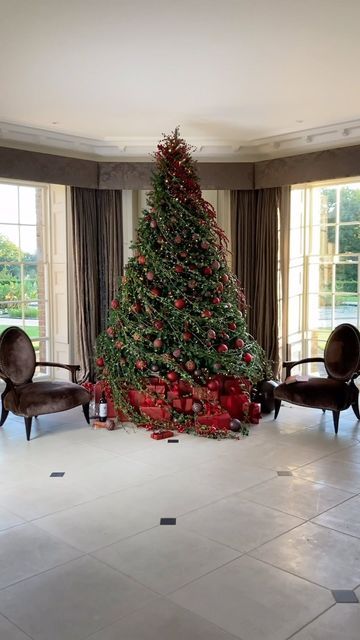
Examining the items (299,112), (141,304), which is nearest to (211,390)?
(141,304)

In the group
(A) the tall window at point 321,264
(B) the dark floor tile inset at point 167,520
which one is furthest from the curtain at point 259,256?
(B) the dark floor tile inset at point 167,520

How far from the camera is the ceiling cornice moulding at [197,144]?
22.5ft

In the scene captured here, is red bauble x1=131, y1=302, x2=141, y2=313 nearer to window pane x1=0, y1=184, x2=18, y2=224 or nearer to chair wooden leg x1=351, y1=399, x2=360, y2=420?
chair wooden leg x1=351, y1=399, x2=360, y2=420

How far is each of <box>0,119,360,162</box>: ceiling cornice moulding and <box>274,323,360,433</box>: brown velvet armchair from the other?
228 centimetres

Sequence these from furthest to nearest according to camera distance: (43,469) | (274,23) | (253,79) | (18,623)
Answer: (253,79), (43,469), (274,23), (18,623)

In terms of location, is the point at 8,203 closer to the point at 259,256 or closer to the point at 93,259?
the point at 93,259

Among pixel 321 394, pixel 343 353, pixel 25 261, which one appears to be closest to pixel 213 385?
pixel 321 394

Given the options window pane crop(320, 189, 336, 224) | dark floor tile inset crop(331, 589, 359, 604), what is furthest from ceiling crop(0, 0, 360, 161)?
dark floor tile inset crop(331, 589, 359, 604)

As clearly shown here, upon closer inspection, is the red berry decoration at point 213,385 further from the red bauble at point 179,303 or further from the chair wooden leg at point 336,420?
the chair wooden leg at point 336,420

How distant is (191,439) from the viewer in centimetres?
563

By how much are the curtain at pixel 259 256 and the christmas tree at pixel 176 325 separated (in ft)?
5.65

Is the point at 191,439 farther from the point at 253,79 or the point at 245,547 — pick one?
the point at 253,79

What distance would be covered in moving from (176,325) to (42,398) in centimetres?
141

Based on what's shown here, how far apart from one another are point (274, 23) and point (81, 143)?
4.02 meters
